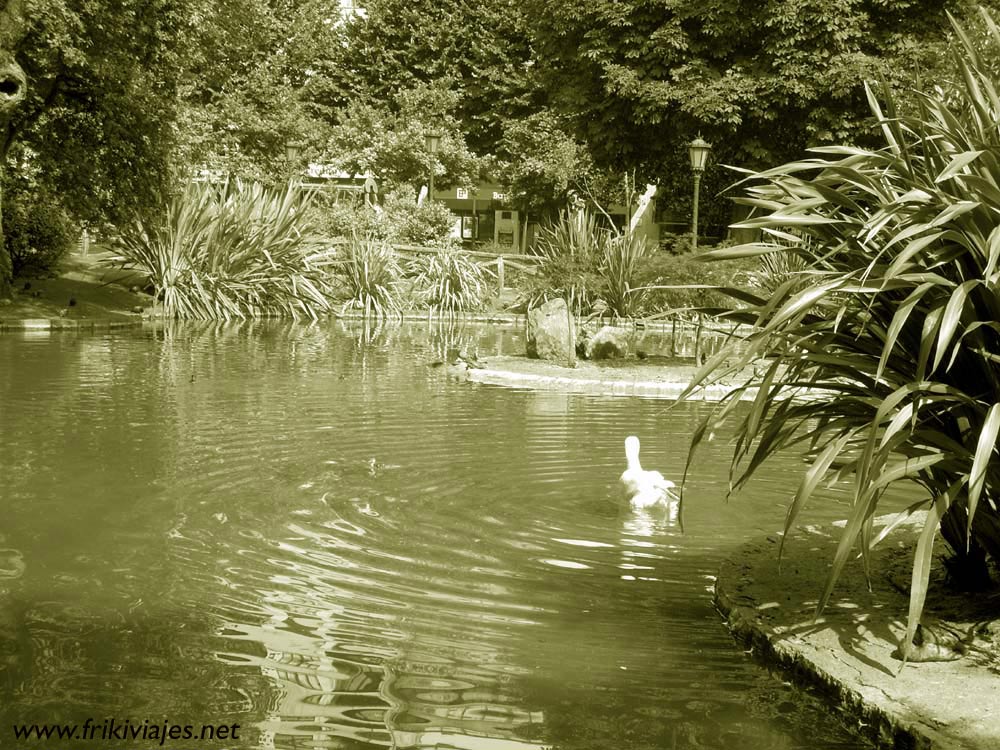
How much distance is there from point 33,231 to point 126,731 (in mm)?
27101

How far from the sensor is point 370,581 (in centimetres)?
655

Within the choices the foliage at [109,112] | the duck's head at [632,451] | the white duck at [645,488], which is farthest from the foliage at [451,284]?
the white duck at [645,488]

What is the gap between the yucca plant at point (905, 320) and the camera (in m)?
4.80

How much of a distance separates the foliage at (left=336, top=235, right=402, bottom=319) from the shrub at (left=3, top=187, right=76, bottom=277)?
6.81 meters

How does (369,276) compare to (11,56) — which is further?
(369,276)

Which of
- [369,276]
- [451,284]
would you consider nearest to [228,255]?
[369,276]

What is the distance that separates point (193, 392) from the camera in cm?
1431

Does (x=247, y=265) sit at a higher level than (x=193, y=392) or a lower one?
higher

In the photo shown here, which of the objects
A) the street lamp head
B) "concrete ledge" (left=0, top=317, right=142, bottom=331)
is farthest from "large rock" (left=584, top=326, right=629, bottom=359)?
"concrete ledge" (left=0, top=317, right=142, bottom=331)

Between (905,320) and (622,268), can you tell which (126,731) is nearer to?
(905,320)

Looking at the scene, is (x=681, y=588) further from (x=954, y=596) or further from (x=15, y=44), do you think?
(x=15, y=44)

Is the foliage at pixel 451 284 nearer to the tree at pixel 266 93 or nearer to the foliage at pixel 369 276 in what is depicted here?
the foliage at pixel 369 276

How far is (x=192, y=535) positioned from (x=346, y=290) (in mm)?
25402

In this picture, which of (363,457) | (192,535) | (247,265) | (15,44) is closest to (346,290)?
(247,265)
